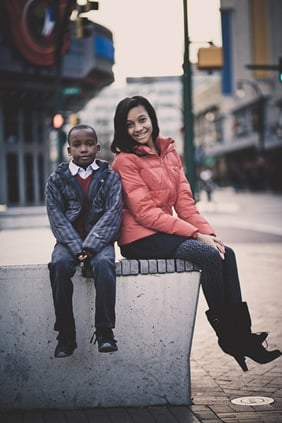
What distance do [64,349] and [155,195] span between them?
1183 mm

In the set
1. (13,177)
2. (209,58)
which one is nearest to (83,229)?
(209,58)

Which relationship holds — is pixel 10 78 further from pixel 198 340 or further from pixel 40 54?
pixel 198 340

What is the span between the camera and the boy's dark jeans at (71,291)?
3936 mm

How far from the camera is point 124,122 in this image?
4586 millimetres

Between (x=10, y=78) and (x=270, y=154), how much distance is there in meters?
35.5

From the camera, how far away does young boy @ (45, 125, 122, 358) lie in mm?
3947

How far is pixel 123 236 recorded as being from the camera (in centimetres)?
439

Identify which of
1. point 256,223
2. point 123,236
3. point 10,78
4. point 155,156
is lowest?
point 256,223

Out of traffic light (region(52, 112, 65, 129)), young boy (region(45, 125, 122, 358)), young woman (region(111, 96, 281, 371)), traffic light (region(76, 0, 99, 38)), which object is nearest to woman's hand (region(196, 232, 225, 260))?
young woman (region(111, 96, 281, 371))

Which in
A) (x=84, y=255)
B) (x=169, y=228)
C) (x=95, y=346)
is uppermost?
(x=169, y=228)

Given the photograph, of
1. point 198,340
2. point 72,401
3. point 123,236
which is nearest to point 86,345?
point 72,401

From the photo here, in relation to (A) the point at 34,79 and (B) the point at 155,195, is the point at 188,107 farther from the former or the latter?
(A) the point at 34,79

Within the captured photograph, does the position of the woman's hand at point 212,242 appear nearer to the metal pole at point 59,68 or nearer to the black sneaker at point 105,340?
the black sneaker at point 105,340

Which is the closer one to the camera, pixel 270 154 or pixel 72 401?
pixel 72 401
